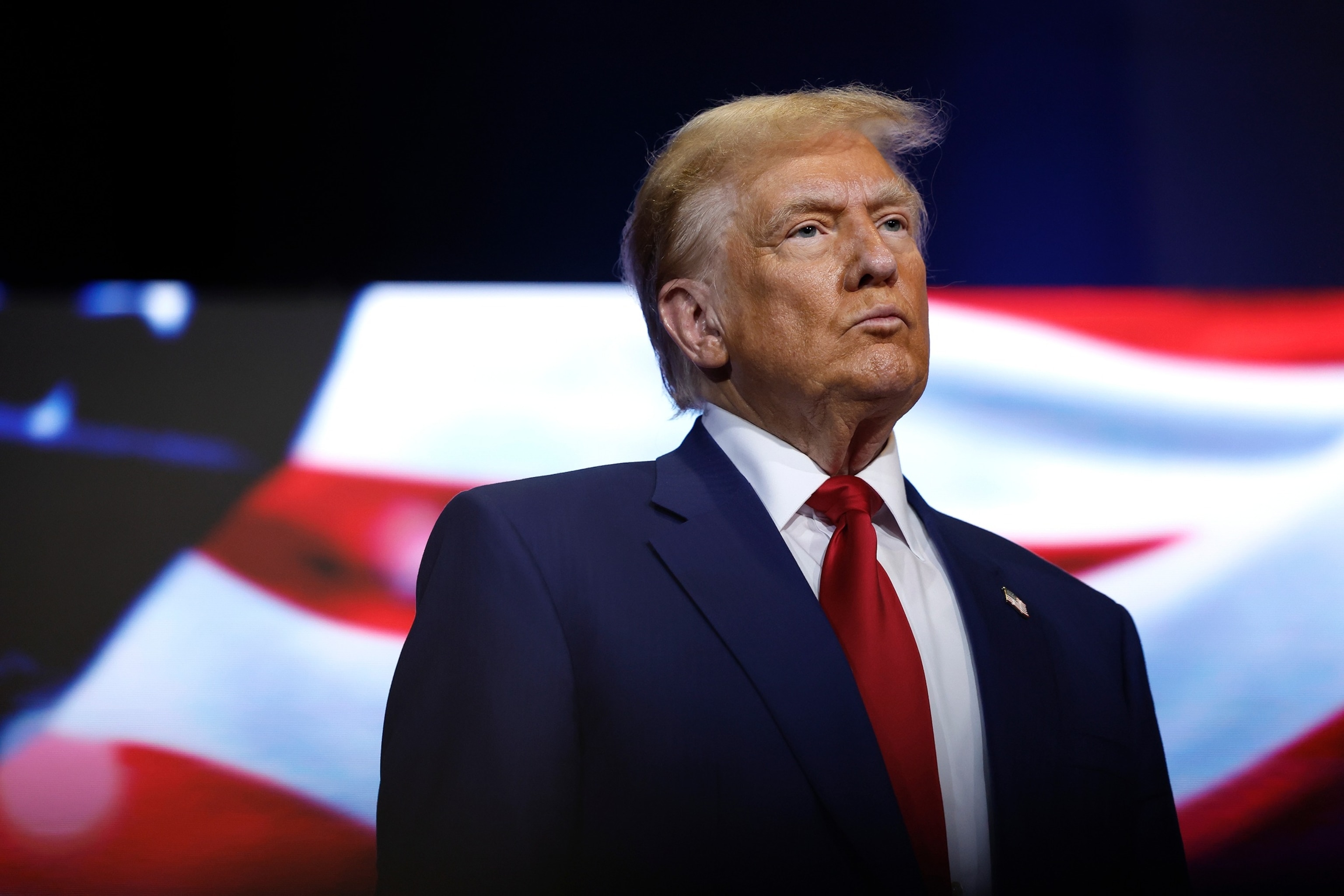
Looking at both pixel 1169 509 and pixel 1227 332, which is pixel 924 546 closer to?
pixel 1169 509

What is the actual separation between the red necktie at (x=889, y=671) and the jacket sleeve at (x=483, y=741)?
13.0 inches

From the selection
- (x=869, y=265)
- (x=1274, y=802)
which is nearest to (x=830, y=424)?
(x=869, y=265)

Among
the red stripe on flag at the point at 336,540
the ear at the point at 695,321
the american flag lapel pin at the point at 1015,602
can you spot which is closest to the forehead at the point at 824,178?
the ear at the point at 695,321

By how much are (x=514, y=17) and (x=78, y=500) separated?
1369 mm

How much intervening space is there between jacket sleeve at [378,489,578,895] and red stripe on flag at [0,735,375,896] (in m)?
1.09

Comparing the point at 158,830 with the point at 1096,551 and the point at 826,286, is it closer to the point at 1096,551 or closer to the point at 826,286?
the point at 826,286

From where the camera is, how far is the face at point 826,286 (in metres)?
1.38

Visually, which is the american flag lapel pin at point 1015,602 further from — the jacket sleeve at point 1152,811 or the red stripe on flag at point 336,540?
the red stripe on flag at point 336,540

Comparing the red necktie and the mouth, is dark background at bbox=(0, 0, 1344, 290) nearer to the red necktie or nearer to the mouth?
the mouth

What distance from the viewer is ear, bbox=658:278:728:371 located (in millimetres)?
1496

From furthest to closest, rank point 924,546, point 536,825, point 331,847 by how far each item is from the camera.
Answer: point 331,847 < point 924,546 < point 536,825

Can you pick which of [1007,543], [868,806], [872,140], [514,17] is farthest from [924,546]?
[514,17]

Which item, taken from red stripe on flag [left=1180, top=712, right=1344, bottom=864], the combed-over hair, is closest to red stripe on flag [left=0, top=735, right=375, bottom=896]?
the combed-over hair

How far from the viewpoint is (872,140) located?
5.45 ft
